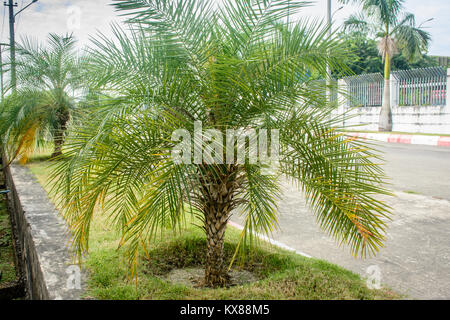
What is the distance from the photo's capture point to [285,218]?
16.0ft

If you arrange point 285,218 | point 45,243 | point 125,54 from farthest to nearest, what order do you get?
point 285,218 < point 45,243 < point 125,54

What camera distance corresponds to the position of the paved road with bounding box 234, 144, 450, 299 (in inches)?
119

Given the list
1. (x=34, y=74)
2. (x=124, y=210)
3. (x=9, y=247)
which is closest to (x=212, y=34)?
(x=124, y=210)

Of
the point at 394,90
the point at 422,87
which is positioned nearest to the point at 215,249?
the point at 422,87

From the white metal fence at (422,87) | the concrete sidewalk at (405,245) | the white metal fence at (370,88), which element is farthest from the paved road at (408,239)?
the white metal fence at (370,88)

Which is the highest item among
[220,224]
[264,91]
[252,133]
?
[264,91]

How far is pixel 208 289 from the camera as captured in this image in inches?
108

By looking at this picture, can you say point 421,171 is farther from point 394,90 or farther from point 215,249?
point 394,90

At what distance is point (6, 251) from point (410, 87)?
1424cm

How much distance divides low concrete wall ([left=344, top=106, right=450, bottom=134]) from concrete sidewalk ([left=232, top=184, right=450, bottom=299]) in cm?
927

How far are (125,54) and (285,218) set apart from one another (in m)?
2.92

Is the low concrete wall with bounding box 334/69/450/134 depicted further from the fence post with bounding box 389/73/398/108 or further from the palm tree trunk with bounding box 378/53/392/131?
the palm tree trunk with bounding box 378/53/392/131

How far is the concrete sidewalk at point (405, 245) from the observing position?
9.82ft
